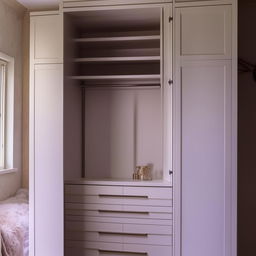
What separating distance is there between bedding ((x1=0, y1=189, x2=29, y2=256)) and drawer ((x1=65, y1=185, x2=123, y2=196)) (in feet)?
1.68

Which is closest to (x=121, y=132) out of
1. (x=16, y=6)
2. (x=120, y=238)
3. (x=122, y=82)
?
(x=122, y=82)

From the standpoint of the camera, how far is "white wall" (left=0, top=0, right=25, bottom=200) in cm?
327

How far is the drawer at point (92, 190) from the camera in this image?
248 centimetres

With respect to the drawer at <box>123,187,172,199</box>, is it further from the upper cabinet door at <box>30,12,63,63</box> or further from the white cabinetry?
the upper cabinet door at <box>30,12,63,63</box>

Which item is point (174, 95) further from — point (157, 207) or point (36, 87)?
point (36, 87)

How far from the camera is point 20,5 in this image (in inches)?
138

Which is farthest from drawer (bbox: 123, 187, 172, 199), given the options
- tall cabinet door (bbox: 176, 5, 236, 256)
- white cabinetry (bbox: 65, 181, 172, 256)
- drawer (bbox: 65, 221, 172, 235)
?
drawer (bbox: 65, 221, 172, 235)

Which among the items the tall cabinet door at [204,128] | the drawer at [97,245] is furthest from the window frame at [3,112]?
the tall cabinet door at [204,128]

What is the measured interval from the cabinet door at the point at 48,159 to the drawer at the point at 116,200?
118 millimetres

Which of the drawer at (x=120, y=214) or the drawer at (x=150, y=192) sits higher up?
the drawer at (x=150, y=192)

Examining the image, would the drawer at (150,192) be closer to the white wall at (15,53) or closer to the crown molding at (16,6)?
A: the white wall at (15,53)
